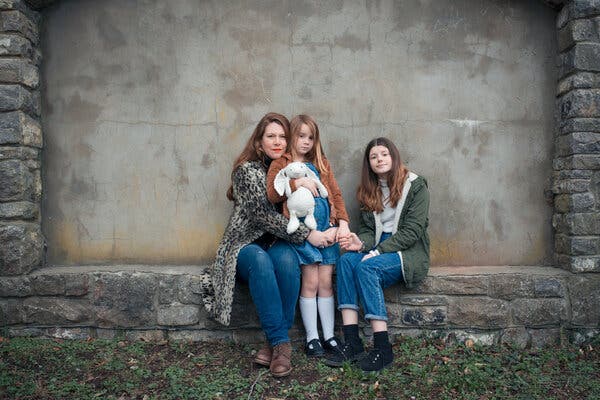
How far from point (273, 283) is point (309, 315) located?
0.40 meters

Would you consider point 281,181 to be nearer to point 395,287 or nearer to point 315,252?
point 315,252

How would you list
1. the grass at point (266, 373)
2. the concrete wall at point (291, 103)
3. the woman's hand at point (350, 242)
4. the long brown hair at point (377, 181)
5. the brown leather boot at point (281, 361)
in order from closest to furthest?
the grass at point (266, 373), the brown leather boot at point (281, 361), the woman's hand at point (350, 242), the long brown hair at point (377, 181), the concrete wall at point (291, 103)

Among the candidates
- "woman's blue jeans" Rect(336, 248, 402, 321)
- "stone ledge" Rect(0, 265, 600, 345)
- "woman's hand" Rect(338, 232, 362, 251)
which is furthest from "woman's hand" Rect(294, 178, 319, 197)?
"stone ledge" Rect(0, 265, 600, 345)

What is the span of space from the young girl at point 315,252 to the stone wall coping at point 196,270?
32.2 inches

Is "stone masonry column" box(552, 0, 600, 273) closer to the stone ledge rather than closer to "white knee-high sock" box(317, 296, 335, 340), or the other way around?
the stone ledge

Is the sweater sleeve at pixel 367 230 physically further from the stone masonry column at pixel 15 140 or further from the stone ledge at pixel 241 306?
the stone masonry column at pixel 15 140

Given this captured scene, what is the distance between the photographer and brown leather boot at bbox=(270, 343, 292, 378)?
3170mm

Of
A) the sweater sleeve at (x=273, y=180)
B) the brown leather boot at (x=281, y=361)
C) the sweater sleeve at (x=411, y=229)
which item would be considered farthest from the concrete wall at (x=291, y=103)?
the brown leather boot at (x=281, y=361)

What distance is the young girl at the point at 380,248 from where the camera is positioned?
338cm

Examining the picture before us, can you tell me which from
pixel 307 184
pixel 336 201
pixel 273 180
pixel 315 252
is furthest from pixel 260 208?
pixel 336 201

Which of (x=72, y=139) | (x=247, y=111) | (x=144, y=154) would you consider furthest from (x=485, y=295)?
(x=72, y=139)

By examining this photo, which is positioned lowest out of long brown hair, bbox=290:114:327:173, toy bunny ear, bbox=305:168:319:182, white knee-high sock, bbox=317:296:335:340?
white knee-high sock, bbox=317:296:335:340

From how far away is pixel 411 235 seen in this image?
3.50 metres

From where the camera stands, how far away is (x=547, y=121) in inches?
157
